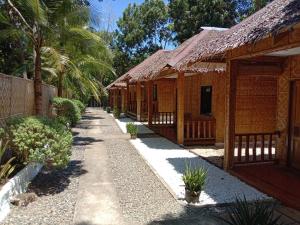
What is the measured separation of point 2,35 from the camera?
1086 centimetres

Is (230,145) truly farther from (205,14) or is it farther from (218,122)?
(205,14)

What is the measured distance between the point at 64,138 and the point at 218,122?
6.78 metres

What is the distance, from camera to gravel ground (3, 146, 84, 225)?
215 inches

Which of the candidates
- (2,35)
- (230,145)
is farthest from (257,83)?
(2,35)

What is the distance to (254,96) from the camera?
1187 centimetres

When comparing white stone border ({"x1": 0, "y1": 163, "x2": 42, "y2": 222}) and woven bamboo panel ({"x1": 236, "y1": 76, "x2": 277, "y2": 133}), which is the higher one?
woven bamboo panel ({"x1": 236, "y1": 76, "x2": 277, "y2": 133})

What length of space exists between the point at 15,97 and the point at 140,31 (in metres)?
32.0

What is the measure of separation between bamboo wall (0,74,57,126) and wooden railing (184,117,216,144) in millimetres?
5631

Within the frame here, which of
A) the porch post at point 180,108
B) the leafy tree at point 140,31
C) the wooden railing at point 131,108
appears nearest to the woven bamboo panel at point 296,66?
the porch post at point 180,108

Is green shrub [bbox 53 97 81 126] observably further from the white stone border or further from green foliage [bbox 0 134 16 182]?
green foliage [bbox 0 134 16 182]

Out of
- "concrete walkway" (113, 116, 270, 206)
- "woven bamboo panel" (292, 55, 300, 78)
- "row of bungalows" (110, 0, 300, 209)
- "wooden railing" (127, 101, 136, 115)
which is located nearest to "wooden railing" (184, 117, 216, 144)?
"row of bungalows" (110, 0, 300, 209)

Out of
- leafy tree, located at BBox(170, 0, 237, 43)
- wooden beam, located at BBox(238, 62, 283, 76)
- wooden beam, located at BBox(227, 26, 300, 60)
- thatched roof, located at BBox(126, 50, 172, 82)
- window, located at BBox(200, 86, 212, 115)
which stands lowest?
window, located at BBox(200, 86, 212, 115)

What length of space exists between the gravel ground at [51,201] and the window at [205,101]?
7.84 m

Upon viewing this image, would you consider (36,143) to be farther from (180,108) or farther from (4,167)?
(180,108)
